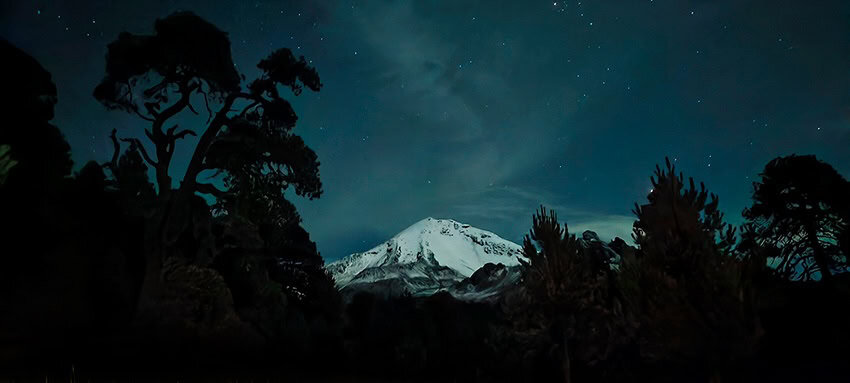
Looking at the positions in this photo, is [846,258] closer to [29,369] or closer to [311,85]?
[311,85]

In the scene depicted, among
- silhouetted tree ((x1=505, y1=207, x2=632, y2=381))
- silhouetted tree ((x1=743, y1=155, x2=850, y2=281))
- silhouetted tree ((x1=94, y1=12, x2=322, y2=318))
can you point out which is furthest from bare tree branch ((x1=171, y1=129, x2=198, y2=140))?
silhouetted tree ((x1=743, y1=155, x2=850, y2=281))

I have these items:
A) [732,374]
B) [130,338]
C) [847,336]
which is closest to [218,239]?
[130,338]

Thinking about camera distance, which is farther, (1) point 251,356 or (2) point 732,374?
(1) point 251,356

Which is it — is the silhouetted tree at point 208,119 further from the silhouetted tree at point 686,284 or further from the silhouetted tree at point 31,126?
the silhouetted tree at point 686,284

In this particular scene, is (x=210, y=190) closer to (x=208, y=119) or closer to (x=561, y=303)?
(x=208, y=119)

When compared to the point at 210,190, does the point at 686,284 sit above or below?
below

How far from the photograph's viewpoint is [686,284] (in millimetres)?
8945

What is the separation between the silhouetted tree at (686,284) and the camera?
8.47 meters

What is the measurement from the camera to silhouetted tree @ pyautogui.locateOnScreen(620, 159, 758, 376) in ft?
27.8

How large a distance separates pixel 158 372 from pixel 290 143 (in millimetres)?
11033

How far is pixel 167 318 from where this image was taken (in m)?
18.0

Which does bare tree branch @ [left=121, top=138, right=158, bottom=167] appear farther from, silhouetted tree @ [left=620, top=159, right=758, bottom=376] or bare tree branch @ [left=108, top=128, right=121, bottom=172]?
silhouetted tree @ [left=620, top=159, right=758, bottom=376]

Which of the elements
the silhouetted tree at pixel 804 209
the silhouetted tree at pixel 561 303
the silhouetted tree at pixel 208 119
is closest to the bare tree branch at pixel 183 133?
the silhouetted tree at pixel 208 119

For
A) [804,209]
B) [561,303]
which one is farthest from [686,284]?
[804,209]
